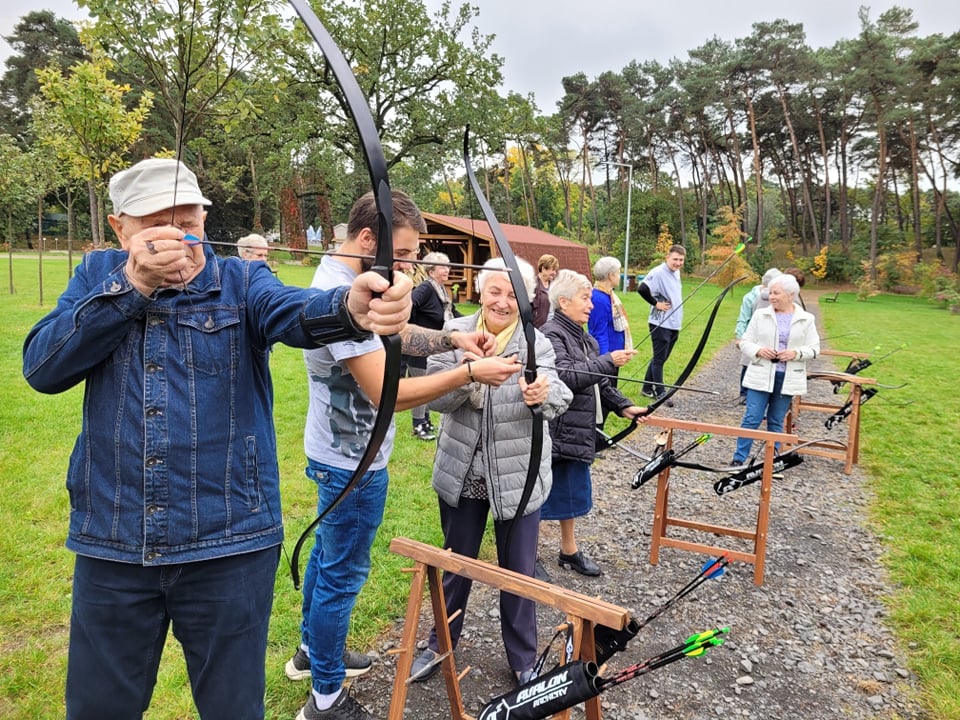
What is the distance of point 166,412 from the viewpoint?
1.30m

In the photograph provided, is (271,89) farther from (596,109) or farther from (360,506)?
(596,109)

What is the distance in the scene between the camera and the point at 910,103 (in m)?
29.8

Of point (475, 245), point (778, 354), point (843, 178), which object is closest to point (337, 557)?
point (778, 354)

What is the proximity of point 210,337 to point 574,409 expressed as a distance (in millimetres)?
2346

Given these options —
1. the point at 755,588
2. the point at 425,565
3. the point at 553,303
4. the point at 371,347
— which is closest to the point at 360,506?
the point at 425,565

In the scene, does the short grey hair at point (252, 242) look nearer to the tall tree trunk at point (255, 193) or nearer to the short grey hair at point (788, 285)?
the tall tree trunk at point (255, 193)

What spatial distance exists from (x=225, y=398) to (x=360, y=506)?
0.82 meters

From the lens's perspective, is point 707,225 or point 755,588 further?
point 707,225

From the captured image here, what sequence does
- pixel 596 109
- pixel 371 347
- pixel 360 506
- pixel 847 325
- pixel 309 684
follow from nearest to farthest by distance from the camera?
pixel 371 347, pixel 360 506, pixel 309 684, pixel 847 325, pixel 596 109

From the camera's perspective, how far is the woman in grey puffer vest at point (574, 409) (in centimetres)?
322

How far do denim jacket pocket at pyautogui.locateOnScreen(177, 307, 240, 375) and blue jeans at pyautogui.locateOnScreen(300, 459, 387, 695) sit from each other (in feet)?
2.60

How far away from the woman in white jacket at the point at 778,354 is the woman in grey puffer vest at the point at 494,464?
3.25 metres

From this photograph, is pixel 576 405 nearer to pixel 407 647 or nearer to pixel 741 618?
pixel 741 618

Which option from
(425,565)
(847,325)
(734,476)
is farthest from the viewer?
(847,325)
